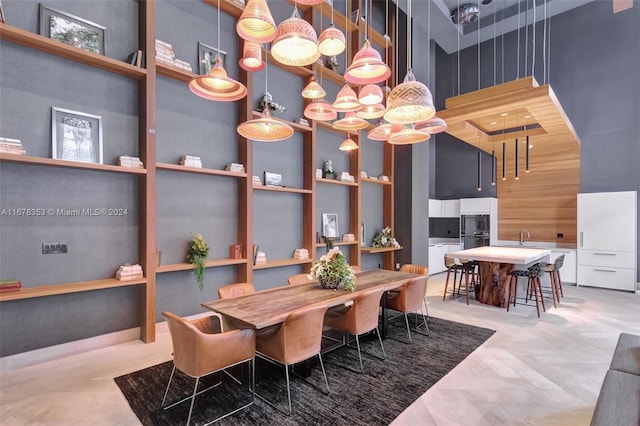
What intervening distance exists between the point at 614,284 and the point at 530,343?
4371 mm

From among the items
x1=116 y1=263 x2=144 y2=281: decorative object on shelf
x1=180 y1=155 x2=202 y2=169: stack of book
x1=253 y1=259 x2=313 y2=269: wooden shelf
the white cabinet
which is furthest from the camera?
the white cabinet

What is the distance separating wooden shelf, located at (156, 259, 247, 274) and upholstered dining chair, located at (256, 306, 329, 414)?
76.0 inches

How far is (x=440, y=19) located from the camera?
287 inches

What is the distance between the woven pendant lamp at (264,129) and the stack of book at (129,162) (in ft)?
5.30

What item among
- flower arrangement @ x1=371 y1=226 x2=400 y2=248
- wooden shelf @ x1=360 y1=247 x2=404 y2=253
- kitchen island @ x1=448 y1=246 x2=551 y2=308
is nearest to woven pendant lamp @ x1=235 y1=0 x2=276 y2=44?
kitchen island @ x1=448 y1=246 x2=551 y2=308

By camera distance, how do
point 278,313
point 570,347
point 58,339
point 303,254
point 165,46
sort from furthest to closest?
point 303,254 → point 165,46 → point 570,347 → point 58,339 → point 278,313

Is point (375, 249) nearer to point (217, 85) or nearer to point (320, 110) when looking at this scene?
point (320, 110)

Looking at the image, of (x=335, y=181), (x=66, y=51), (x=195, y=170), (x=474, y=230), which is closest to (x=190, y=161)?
(x=195, y=170)

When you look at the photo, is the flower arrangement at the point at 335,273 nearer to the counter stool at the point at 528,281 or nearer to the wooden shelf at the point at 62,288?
the wooden shelf at the point at 62,288

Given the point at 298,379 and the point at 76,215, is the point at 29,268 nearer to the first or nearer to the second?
the point at 76,215

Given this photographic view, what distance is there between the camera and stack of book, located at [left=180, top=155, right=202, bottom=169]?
13.8 ft

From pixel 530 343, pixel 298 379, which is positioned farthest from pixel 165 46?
pixel 530 343

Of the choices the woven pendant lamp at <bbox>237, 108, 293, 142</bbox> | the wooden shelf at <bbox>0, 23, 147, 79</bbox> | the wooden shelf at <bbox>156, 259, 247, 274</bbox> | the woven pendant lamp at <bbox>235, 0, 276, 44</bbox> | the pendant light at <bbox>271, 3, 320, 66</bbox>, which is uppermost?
the wooden shelf at <bbox>0, 23, 147, 79</bbox>

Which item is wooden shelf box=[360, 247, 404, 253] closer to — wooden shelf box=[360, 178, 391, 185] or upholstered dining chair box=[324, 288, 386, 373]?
wooden shelf box=[360, 178, 391, 185]
